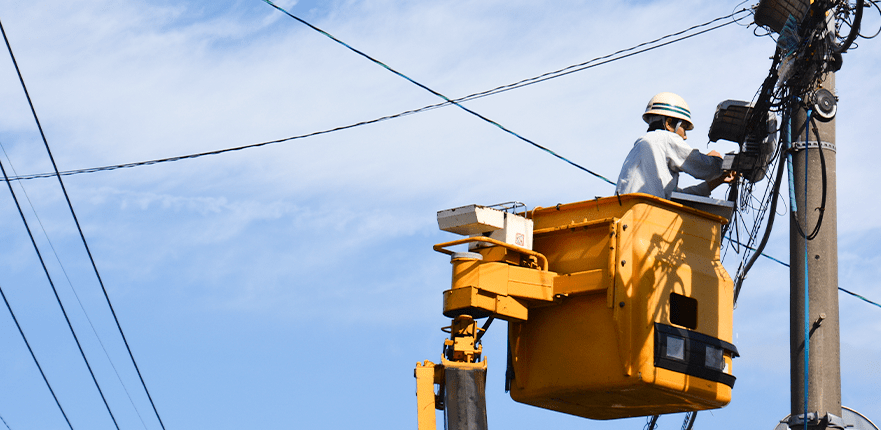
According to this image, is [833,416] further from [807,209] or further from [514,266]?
[514,266]

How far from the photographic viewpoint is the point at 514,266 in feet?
31.3

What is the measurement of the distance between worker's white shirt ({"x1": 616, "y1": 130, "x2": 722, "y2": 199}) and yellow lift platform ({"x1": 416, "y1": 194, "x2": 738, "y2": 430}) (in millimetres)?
631

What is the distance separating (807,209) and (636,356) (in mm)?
2148

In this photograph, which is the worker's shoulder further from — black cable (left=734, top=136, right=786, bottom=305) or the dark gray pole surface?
the dark gray pole surface

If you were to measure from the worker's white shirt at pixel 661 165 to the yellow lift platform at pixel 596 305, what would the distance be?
0.63 metres

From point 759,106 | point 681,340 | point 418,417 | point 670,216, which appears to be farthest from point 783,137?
point 418,417

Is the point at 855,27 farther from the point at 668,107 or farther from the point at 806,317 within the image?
the point at 806,317

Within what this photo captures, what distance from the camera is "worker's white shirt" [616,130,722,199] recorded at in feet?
33.9

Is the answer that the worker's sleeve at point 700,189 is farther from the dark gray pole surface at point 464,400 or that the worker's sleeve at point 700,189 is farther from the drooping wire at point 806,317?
the dark gray pole surface at point 464,400

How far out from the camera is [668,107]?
10.9 m

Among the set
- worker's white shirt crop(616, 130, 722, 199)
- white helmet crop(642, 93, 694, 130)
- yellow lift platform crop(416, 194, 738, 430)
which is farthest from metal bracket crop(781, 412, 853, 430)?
white helmet crop(642, 93, 694, 130)

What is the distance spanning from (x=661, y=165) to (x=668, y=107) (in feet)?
2.46

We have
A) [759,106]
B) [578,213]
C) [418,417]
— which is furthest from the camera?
[759,106]

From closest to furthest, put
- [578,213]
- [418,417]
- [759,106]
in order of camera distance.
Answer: [418,417] → [578,213] → [759,106]
